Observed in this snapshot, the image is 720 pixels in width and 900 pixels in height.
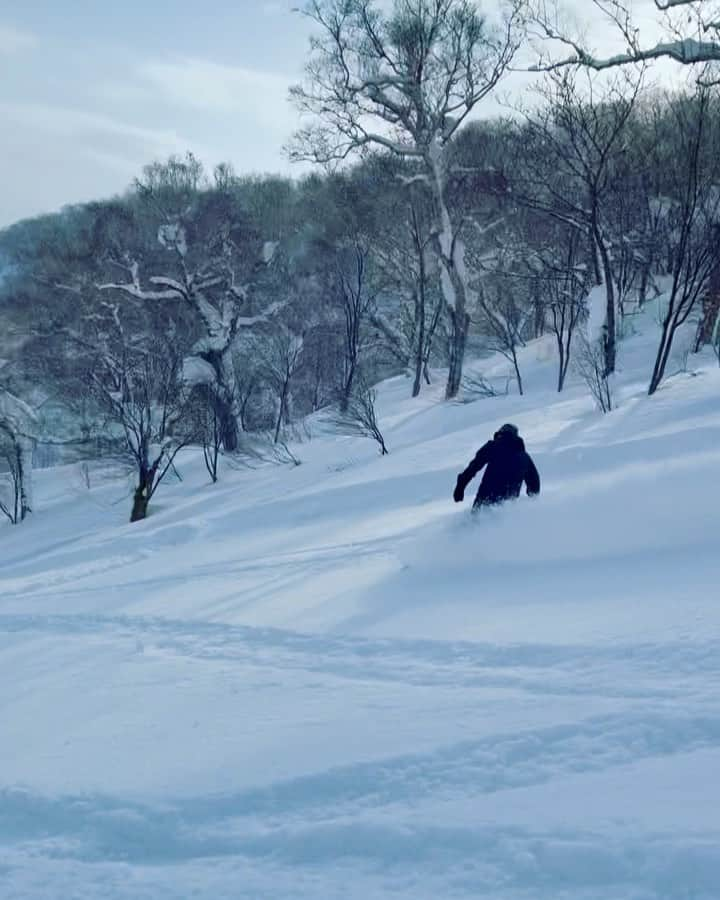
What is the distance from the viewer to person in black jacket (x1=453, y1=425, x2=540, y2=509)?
28.7 feet

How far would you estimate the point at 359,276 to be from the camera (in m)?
28.8

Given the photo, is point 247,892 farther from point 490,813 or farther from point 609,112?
point 609,112

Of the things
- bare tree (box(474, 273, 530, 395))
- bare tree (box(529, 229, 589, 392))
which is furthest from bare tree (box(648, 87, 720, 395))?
bare tree (box(474, 273, 530, 395))

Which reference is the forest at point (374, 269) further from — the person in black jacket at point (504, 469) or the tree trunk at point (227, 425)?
the person in black jacket at point (504, 469)

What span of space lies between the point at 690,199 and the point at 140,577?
1171cm

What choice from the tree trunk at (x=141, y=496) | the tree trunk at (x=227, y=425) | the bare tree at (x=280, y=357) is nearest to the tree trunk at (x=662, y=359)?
the tree trunk at (x=141, y=496)

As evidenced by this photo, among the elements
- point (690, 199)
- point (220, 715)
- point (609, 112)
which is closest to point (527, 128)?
point (609, 112)

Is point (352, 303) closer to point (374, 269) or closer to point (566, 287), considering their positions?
point (374, 269)

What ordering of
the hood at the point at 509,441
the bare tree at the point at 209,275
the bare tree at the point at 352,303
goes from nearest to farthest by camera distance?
the hood at the point at 509,441
the bare tree at the point at 209,275
the bare tree at the point at 352,303

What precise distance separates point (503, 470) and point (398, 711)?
4298mm

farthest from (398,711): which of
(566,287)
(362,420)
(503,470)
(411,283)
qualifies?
(411,283)

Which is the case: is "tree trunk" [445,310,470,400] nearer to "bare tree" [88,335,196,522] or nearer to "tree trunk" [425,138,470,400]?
"tree trunk" [425,138,470,400]

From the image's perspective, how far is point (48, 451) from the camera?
37.9 meters

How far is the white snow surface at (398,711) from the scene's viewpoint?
11.3 ft
